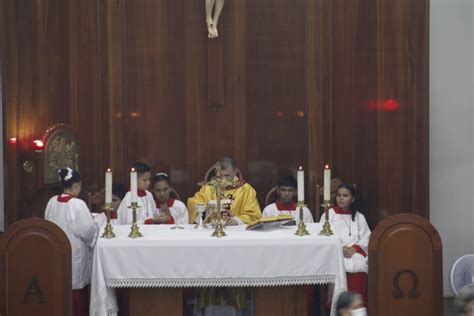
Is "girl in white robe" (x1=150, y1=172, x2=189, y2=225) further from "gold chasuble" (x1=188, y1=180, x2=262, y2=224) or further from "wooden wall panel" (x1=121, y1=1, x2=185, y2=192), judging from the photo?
"wooden wall panel" (x1=121, y1=1, x2=185, y2=192)

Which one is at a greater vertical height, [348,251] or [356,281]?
[348,251]

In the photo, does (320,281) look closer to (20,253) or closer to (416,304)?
(416,304)

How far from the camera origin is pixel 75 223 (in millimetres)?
7375

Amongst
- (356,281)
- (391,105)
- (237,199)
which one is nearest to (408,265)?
(356,281)

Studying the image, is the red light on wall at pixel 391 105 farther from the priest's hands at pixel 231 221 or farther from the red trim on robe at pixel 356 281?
the priest's hands at pixel 231 221

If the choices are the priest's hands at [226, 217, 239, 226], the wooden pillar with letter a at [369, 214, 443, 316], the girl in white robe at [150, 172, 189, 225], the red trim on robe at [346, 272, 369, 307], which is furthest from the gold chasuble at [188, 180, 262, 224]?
the wooden pillar with letter a at [369, 214, 443, 316]

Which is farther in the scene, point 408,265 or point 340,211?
point 340,211

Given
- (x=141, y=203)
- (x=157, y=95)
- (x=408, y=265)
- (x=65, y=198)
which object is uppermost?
(x=157, y=95)

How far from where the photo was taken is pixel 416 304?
6.64m

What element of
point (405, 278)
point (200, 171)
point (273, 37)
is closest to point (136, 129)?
point (200, 171)

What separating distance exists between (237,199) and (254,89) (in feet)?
4.97

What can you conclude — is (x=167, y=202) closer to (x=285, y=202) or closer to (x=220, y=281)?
(x=285, y=202)

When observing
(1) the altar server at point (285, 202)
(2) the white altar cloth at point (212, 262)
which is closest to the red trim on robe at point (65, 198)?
(2) the white altar cloth at point (212, 262)

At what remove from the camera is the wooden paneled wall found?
28.5 feet
